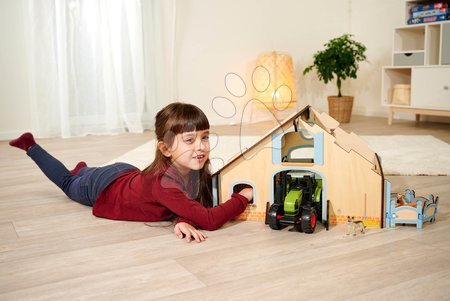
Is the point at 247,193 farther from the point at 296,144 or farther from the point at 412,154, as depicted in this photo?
the point at 412,154

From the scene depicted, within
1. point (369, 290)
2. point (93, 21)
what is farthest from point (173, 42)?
point (369, 290)

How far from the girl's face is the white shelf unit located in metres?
2.36

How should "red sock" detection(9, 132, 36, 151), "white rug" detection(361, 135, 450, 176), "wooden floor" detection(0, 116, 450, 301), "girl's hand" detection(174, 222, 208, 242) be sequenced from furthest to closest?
1. "white rug" detection(361, 135, 450, 176)
2. "red sock" detection(9, 132, 36, 151)
3. "girl's hand" detection(174, 222, 208, 242)
4. "wooden floor" detection(0, 116, 450, 301)

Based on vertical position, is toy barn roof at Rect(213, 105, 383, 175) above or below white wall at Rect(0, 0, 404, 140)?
below

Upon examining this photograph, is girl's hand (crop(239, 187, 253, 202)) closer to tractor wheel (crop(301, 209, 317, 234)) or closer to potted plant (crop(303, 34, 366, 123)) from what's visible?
tractor wheel (crop(301, 209, 317, 234))

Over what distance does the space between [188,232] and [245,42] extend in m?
3.02

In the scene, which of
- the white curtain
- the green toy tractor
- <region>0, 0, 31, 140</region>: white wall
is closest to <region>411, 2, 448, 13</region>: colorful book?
the white curtain

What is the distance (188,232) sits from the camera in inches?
51.4

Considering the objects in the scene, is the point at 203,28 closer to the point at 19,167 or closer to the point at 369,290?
the point at 19,167

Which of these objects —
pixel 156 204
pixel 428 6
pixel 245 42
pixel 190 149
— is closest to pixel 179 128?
pixel 190 149

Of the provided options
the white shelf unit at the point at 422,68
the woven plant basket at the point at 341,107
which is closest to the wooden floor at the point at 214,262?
the white shelf unit at the point at 422,68

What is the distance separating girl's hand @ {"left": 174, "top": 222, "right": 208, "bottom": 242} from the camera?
1.30 meters

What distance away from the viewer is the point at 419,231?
1327 millimetres

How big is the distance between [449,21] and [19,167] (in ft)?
8.79
